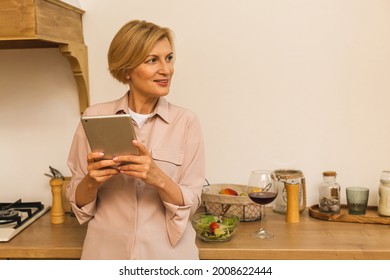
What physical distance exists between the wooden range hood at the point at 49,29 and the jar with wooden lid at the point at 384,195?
3.90ft

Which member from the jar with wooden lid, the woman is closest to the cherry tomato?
the woman

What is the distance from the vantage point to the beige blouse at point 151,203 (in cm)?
134

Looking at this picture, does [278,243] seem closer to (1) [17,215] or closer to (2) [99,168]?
(2) [99,168]

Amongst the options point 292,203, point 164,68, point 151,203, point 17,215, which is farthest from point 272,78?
point 17,215

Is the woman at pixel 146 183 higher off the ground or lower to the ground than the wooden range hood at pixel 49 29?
lower

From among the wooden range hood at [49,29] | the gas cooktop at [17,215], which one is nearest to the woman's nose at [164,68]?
the wooden range hood at [49,29]

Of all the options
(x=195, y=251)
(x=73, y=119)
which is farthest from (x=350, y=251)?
(x=73, y=119)

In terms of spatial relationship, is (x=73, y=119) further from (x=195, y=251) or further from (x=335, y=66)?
(x=335, y=66)

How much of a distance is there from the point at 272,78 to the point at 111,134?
88cm

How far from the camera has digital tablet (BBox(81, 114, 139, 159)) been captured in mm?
1135

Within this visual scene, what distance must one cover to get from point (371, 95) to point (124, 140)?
1.10m

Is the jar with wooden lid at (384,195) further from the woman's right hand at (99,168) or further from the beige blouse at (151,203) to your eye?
the woman's right hand at (99,168)

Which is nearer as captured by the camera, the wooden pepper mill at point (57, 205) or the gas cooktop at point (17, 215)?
the gas cooktop at point (17, 215)

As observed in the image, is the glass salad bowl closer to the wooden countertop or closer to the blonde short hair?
the wooden countertop
